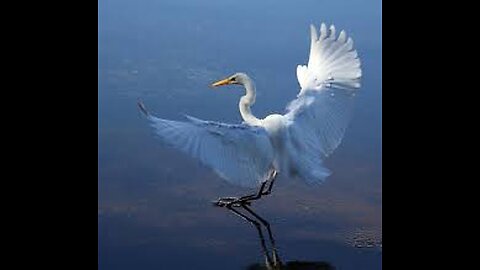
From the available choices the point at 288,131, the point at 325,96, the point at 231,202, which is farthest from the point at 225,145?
the point at 325,96

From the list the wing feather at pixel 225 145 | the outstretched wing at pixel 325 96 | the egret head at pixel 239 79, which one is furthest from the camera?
the egret head at pixel 239 79

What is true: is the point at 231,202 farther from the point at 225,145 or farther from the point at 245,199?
the point at 225,145

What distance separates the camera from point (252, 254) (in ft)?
9.05

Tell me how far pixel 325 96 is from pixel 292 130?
290 mm

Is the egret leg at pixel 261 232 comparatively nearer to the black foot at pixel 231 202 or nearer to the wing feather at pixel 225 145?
the black foot at pixel 231 202

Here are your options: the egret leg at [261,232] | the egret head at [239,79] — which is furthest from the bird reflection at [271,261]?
the egret head at [239,79]

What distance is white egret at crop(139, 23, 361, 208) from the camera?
2.63m

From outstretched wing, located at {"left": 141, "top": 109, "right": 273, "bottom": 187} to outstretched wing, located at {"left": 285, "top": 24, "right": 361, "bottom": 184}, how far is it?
8.2 inches

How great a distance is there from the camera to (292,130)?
9.70 feet

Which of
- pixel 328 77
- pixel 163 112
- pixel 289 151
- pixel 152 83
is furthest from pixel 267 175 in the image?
pixel 152 83

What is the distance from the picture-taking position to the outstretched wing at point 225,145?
2.58m

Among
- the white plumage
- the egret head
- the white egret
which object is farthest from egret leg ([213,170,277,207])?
the egret head

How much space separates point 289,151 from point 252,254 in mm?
397

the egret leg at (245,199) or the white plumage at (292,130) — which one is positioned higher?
the white plumage at (292,130)
